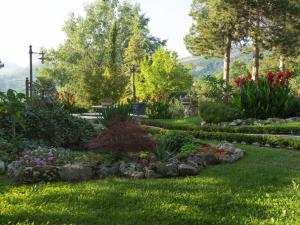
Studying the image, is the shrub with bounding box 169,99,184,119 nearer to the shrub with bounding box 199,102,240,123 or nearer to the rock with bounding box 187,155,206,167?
the shrub with bounding box 199,102,240,123

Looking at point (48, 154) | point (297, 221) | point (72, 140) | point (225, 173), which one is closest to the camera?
point (297, 221)

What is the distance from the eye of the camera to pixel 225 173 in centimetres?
755

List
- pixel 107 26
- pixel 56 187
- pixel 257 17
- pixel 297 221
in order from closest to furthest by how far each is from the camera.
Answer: pixel 297 221, pixel 56 187, pixel 257 17, pixel 107 26

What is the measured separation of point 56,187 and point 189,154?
3135mm

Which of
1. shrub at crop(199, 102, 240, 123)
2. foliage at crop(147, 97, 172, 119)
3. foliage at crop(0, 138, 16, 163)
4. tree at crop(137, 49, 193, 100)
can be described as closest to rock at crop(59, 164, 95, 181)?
foliage at crop(0, 138, 16, 163)

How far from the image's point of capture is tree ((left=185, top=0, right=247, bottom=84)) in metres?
33.1

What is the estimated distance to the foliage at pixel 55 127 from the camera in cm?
1073

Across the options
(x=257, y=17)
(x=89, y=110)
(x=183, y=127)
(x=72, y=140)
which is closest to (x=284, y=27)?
(x=257, y=17)

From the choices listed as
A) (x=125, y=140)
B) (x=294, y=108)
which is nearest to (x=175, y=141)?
(x=125, y=140)

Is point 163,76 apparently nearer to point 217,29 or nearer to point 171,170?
point 217,29

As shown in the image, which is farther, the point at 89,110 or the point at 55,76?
the point at 55,76

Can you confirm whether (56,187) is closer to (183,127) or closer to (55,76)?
(183,127)

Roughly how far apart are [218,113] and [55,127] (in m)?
7.50

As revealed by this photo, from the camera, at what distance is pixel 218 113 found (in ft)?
54.1
